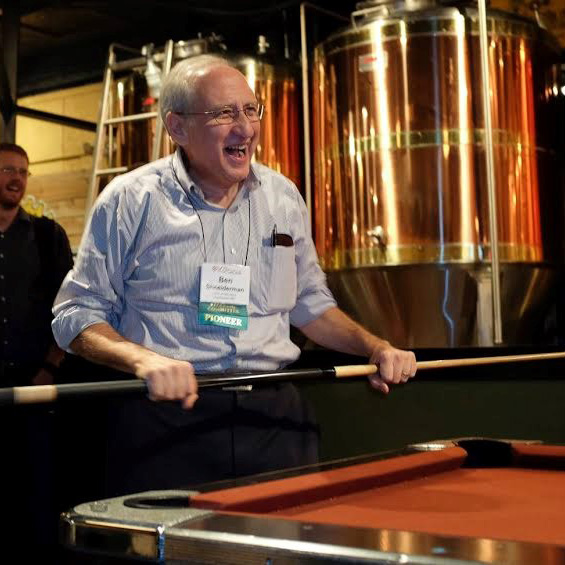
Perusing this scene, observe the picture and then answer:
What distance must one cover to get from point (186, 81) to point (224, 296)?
0.59 m

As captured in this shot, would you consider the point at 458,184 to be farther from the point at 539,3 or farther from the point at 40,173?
the point at 40,173

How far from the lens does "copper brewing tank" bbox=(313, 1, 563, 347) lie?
16.1 ft

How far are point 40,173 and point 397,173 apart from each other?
207 inches

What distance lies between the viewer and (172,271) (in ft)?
8.06

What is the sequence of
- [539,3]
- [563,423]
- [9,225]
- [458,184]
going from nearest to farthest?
[563,423] < [9,225] < [458,184] < [539,3]

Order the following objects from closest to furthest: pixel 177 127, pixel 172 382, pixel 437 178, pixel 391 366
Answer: pixel 172 382 < pixel 391 366 < pixel 177 127 < pixel 437 178

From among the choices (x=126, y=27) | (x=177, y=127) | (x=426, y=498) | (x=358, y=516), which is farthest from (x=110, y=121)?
(x=358, y=516)

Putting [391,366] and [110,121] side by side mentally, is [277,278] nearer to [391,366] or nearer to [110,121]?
[391,366]

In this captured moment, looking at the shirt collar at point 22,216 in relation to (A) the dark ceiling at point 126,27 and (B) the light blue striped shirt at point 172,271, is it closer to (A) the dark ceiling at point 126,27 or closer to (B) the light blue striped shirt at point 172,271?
(B) the light blue striped shirt at point 172,271

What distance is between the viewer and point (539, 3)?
20.0 ft

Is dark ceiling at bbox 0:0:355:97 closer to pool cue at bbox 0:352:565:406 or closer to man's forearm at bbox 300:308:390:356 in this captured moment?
man's forearm at bbox 300:308:390:356

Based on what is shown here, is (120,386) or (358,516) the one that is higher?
(120,386)

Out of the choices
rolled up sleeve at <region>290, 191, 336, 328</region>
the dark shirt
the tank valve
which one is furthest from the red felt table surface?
the tank valve

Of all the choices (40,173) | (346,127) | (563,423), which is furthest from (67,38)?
(563,423)
